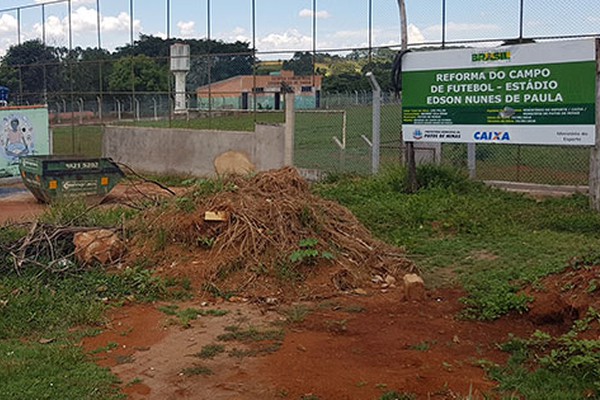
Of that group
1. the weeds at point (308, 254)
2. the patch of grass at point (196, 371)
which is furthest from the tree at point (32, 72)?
the patch of grass at point (196, 371)

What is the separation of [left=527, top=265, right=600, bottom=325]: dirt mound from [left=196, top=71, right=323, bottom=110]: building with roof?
54.2 feet

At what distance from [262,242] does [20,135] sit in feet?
49.9

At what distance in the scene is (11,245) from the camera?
9812 mm

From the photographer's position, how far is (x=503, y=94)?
45.3 feet

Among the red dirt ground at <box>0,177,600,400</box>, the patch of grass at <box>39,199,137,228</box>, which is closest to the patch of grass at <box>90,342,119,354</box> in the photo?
the red dirt ground at <box>0,177,600,400</box>

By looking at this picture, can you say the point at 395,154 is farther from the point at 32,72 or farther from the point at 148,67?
the point at 32,72

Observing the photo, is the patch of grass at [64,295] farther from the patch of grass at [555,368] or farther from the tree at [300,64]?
the tree at [300,64]

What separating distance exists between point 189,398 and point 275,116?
70.6ft

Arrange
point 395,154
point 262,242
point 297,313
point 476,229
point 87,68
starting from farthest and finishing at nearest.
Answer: point 87,68 < point 395,154 < point 476,229 < point 262,242 < point 297,313

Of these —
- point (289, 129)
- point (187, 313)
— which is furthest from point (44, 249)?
point (289, 129)

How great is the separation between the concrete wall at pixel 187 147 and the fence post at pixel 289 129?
174 millimetres

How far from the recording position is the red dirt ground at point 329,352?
5891 mm

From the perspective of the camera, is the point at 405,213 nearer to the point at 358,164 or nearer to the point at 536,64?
the point at 536,64

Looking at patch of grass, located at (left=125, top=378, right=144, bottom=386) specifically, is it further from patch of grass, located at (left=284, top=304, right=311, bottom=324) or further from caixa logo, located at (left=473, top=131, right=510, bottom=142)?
caixa logo, located at (left=473, top=131, right=510, bottom=142)
